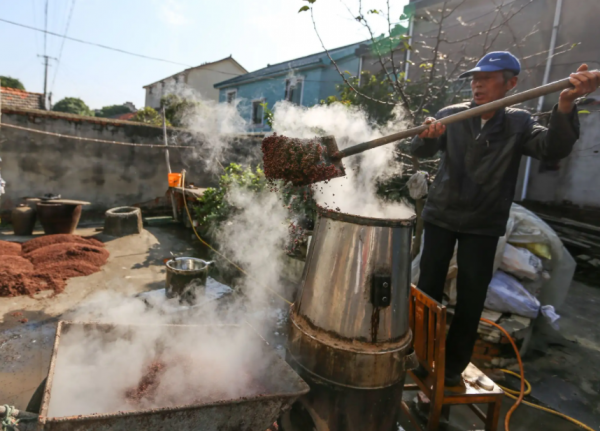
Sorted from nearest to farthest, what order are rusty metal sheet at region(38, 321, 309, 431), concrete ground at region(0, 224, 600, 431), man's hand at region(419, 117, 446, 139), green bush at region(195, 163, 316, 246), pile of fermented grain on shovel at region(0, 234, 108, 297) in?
rusty metal sheet at region(38, 321, 309, 431)
man's hand at region(419, 117, 446, 139)
concrete ground at region(0, 224, 600, 431)
pile of fermented grain on shovel at region(0, 234, 108, 297)
green bush at region(195, 163, 316, 246)

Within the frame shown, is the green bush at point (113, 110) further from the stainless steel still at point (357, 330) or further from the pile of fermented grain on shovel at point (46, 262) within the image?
the stainless steel still at point (357, 330)

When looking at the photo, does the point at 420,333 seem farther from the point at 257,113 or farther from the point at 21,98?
the point at 21,98

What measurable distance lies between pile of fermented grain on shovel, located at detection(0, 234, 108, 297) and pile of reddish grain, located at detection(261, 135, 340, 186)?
4235mm

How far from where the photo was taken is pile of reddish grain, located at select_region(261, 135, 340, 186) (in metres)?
2.48

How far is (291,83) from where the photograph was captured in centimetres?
1825

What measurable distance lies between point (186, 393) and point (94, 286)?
3.74 m

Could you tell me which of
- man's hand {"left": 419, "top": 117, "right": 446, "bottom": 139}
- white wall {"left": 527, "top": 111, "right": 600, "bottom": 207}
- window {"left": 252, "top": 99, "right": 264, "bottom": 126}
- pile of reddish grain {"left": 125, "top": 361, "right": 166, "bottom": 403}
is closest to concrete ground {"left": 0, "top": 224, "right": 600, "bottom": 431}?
pile of reddish grain {"left": 125, "top": 361, "right": 166, "bottom": 403}

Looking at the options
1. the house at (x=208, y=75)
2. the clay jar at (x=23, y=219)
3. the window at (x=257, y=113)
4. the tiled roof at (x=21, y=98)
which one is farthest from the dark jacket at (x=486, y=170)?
the house at (x=208, y=75)

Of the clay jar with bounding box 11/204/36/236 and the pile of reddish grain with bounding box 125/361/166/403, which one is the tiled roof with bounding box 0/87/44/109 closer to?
the clay jar with bounding box 11/204/36/236

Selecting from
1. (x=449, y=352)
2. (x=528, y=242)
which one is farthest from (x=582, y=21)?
(x=449, y=352)

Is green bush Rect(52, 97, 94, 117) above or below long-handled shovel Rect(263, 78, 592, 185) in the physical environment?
above

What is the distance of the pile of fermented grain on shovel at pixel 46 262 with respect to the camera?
4.83 meters

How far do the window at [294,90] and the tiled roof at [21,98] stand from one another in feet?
37.1

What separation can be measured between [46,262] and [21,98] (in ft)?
47.9
